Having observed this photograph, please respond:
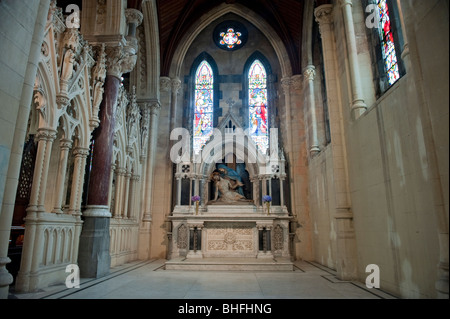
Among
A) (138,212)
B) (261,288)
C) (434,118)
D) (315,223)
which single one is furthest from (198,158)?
(434,118)

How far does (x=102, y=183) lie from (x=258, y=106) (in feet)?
24.3

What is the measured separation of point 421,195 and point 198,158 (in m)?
7.63

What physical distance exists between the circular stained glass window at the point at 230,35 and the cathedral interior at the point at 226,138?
52mm

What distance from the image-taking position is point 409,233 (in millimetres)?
4363

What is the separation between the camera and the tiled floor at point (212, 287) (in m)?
4.68

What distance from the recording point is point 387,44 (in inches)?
229

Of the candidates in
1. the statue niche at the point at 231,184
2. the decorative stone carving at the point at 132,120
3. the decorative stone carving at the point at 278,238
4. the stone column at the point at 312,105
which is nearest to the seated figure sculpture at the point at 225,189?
the statue niche at the point at 231,184

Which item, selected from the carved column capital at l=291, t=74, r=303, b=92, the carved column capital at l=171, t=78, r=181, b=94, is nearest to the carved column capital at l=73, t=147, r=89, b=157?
Answer: the carved column capital at l=171, t=78, r=181, b=94

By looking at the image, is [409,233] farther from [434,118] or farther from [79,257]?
[79,257]

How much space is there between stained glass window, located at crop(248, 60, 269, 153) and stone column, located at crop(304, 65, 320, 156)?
2144 mm

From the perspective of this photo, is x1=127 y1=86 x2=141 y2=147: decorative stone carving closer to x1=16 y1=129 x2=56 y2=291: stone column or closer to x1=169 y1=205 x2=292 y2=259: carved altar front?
x1=169 y1=205 x2=292 y2=259: carved altar front

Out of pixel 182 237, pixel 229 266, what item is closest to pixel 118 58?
pixel 182 237

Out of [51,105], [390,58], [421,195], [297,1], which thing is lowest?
[421,195]

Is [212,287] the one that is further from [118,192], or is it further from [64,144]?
[118,192]
